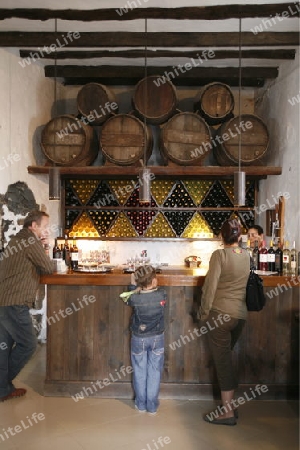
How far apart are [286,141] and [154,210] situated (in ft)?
6.76

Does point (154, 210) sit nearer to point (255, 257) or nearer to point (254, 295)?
point (255, 257)

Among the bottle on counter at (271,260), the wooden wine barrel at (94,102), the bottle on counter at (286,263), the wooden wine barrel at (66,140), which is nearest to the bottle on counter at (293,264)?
the bottle on counter at (286,263)

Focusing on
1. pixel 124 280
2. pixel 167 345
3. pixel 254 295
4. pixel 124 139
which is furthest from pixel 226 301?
pixel 124 139

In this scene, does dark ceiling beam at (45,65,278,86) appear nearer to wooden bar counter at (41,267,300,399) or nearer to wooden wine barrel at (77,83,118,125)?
wooden wine barrel at (77,83,118,125)

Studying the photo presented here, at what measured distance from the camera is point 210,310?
3229 mm

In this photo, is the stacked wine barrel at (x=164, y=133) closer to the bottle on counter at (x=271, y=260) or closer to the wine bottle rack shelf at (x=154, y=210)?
the wine bottle rack shelf at (x=154, y=210)

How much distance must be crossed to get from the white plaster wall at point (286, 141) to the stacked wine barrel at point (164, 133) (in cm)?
31


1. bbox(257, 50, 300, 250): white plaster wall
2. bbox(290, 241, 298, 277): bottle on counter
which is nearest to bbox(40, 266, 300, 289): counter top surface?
bbox(290, 241, 298, 277): bottle on counter

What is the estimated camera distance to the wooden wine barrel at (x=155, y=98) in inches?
186

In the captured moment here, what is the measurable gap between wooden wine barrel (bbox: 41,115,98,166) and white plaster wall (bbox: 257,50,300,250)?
2.38m

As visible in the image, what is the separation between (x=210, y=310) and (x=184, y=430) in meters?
0.93

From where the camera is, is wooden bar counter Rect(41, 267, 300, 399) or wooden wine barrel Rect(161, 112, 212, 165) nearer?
wooden bar counter Rect(41, 267, 300, 399)

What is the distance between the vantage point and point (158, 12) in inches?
149

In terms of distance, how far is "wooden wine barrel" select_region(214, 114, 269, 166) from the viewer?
4.70m
